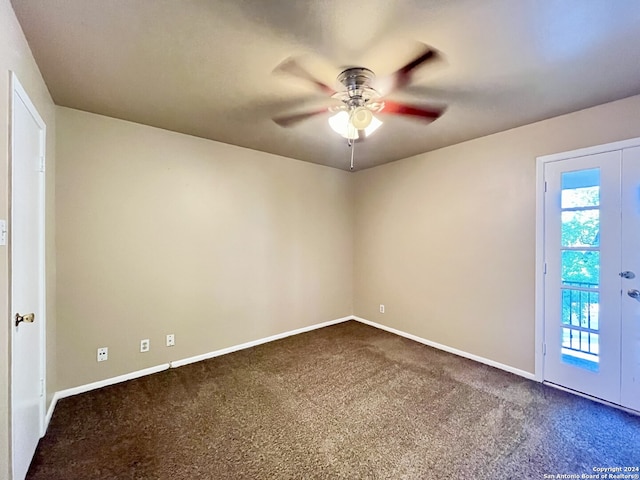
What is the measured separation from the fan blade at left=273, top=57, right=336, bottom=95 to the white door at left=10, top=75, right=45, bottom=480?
138 centimetres

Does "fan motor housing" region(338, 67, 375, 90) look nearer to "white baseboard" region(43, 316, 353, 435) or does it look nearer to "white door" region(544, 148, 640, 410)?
"white door" region(544, 148, 640, 410)

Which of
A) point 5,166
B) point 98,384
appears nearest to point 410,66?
point 5,166

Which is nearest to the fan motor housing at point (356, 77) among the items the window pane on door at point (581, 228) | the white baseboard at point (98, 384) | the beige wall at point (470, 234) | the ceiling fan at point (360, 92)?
the ceiling fan at point (360, 92)

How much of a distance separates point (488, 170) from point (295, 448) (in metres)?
3.15

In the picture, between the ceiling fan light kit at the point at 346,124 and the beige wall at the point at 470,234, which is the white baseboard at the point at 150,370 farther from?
the ceiling fan light kit at the point at 346,124

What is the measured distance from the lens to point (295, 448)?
194 centimetres

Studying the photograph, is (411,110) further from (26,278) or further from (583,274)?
(26,278)

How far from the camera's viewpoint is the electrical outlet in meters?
2.71

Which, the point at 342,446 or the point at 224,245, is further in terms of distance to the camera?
the point at 224,245

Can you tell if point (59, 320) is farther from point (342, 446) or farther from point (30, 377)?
point (342, 446)

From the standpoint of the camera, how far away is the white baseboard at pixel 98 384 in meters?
2.38

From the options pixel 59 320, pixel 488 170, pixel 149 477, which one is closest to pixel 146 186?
pixel 59 320

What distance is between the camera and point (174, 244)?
3135 millimetres

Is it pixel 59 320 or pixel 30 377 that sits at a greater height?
pixel 59 320
